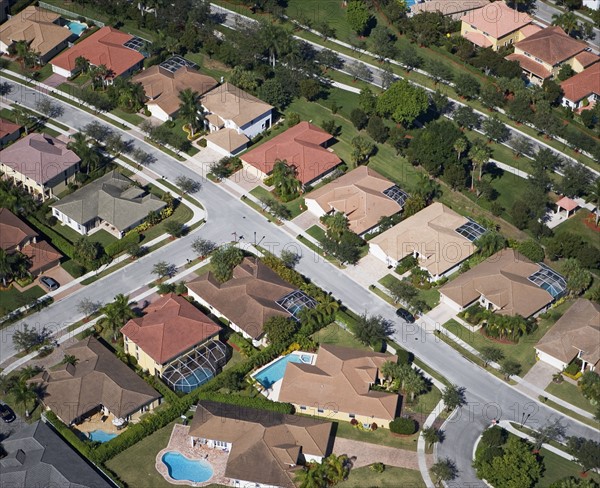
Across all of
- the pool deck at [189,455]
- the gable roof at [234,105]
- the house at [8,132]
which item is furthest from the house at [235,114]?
the pool deck at [189,455]

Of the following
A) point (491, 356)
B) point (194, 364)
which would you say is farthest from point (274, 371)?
point (491, 356)

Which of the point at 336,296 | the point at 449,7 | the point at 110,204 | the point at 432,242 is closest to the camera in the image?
the point at 336,296

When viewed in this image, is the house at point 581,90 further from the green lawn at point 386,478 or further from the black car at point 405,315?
the green lawn at point 386,478

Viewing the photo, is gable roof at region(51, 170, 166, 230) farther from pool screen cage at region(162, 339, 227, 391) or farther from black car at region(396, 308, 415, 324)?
black car at region(396, 308, 415, 324)

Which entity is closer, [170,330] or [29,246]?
[170,330]

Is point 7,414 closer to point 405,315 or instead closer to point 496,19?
point 405,315

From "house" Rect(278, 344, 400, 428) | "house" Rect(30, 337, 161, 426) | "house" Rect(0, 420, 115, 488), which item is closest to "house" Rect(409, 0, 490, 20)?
"house" Rect(278, 344, 400, 428)
